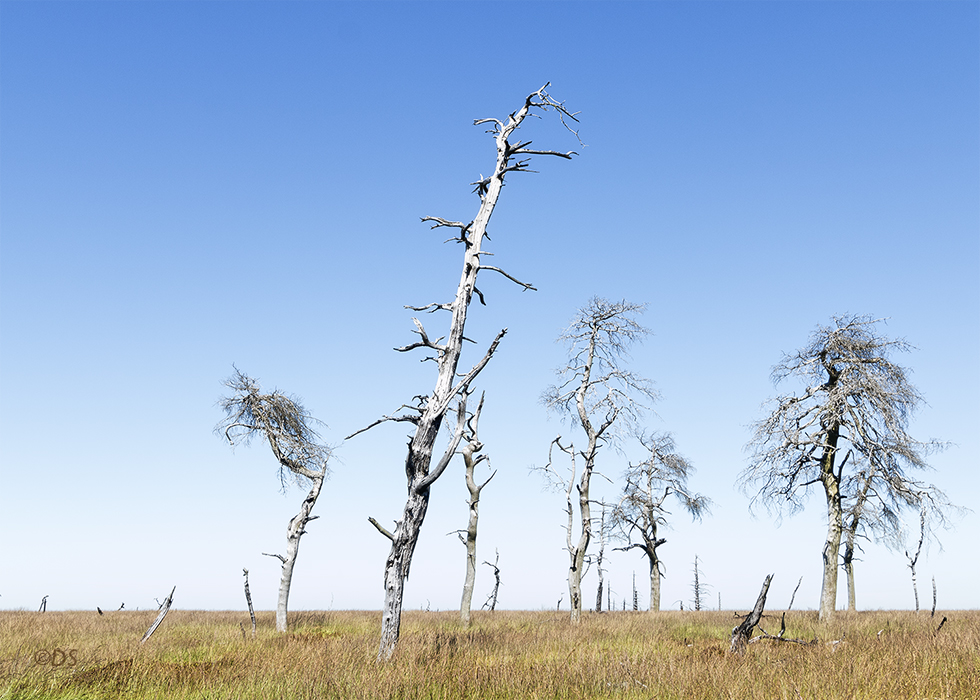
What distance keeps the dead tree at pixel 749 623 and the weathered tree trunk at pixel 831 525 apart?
29.2 feet

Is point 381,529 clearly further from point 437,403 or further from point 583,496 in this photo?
point 583,496

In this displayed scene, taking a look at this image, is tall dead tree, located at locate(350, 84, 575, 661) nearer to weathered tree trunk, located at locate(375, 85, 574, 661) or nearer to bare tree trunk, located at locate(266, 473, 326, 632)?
weathered tree trunk, located at locate(375, 85, 574, 661)

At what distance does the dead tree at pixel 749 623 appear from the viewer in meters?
10.9

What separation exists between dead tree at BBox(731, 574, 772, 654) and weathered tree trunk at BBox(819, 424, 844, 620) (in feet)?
29.2

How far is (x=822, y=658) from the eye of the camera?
363 inches

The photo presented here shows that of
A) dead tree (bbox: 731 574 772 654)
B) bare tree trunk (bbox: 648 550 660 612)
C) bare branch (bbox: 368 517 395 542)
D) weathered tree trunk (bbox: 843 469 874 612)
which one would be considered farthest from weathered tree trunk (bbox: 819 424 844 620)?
bare branch (bbox: 368 517 395 542)

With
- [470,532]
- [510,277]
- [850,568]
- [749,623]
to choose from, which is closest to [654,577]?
[850,568]

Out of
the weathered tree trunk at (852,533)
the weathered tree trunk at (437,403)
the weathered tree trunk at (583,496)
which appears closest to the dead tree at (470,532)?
the weathered tree trunk at (583,496)

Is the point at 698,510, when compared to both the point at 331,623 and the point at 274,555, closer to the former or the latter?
the point at 331,623

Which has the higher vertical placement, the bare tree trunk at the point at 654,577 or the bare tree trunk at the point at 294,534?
the bare tree trunk at the point at 294,534

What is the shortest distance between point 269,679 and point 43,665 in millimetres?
3144

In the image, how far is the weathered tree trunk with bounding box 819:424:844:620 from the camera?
1895 cm

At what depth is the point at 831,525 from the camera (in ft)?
63.7

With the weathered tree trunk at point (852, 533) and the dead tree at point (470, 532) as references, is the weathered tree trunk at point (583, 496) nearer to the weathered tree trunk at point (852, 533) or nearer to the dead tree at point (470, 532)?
the dead tree at point (470, 532)
